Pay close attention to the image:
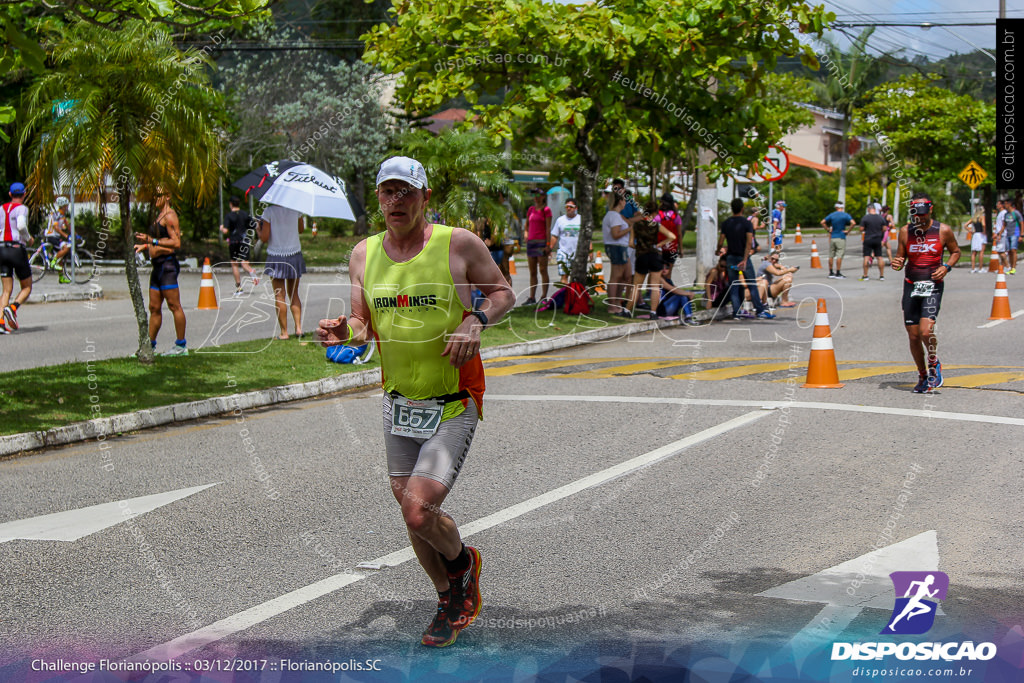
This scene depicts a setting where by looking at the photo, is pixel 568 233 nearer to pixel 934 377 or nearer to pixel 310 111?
pixel 934 377

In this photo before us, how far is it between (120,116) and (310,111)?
114ft

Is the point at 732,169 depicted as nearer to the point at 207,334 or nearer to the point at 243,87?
the point at 207,334

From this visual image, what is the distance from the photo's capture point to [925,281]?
1110 cm

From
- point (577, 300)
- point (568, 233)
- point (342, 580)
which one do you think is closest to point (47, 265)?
point (568, 233)

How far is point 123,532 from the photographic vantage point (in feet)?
20.4

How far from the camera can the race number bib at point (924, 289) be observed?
435 inches

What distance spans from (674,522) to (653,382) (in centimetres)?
566

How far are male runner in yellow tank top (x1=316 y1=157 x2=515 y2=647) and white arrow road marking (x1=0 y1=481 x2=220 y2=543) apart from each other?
99.1 inches

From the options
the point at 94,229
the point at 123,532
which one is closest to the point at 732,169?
the point at 123,532

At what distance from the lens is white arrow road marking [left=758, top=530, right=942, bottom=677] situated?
4629mm

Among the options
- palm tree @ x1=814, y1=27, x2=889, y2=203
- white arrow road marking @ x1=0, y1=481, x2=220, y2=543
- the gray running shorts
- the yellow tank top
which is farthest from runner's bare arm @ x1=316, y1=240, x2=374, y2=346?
palm tree @ x1=814, y1=27, x2=889, y2=203

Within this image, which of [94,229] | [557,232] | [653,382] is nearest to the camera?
[653,382]

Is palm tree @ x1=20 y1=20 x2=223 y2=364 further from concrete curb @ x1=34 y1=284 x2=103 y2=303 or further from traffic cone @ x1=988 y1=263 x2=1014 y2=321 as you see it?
traffic cone @ x1=988 y1=263 x2=1014 y2=321

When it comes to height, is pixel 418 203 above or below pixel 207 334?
above
